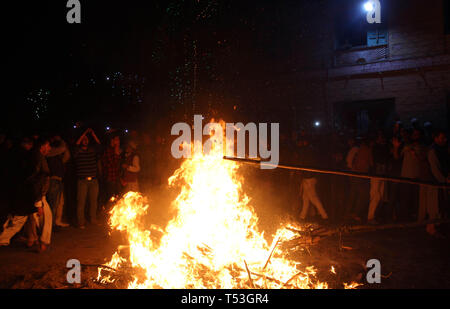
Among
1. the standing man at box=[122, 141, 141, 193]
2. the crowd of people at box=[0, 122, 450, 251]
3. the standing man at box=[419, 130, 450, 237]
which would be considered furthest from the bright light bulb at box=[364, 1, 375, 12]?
the standing man at box=[122, 141, 141, 193]

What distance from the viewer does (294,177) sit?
909 centimetres

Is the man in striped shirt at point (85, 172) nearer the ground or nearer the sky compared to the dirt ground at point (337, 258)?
nearer the sky

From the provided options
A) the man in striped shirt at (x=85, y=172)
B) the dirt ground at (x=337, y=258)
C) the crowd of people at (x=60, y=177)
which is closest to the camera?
the dirt ground at (x=337, y=258)

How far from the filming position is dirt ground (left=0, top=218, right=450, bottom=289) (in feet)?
15.6

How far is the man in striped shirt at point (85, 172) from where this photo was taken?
796 centimetres

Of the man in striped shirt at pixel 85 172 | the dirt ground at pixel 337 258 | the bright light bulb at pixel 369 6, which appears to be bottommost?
the dirt ground at pixel 337 258

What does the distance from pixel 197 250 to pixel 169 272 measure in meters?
0.70

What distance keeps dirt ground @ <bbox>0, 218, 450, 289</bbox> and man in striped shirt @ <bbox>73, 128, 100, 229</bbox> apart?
836mm

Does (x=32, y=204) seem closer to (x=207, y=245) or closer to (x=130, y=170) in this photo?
(x=130, y=170)

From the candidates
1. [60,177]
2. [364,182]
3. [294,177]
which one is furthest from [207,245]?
[364,182]

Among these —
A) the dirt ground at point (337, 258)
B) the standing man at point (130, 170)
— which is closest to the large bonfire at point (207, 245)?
the dirt ground at point (337, 258)

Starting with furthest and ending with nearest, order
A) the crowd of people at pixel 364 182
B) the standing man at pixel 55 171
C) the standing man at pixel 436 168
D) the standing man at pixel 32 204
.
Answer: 1. the crowd of people at pixel 364 182
2. the standing man at pixel 55 171
3. the standing man at pixel 436 168
4. the standing man at pixel 32 204

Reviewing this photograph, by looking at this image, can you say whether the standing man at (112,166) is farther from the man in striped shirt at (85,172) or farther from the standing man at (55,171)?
the standing man at (55,171)

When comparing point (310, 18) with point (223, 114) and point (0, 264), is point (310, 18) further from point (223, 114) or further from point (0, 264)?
point (0, 264)
